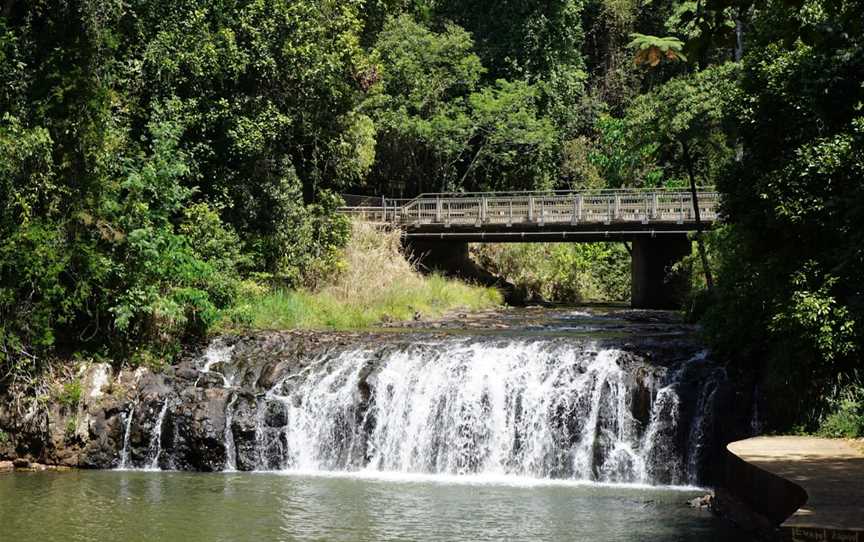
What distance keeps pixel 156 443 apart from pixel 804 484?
38.8ft

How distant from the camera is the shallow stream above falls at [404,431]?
16562 millimetres

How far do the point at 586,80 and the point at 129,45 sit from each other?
31.4m

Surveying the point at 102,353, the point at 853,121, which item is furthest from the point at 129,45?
the point at 853,121

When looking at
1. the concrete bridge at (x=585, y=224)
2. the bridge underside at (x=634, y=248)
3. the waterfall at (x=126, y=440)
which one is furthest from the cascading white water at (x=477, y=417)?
the bridge underside at (x=634, y=248)

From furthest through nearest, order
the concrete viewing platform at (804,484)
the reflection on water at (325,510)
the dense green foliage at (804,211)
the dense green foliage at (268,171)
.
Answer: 1. the dense green foliage at (268,171)
2. the dense green foliage at (804,211)
3. the reflection on water at (325,510)
4. the concrete viewing platform at (804,484)

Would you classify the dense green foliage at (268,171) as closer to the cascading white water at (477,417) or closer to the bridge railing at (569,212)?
the cascading white water at (477,417)

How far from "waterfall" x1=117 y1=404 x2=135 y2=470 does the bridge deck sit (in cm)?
1481

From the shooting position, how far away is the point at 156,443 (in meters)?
19.8

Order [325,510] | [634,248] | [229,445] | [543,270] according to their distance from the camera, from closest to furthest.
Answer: [325,510]
[229,445]
[634,248]
[543,270]

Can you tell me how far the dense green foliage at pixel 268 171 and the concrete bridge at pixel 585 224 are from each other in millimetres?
2655

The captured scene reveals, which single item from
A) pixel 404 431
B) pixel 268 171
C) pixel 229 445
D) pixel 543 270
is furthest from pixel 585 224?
pixel 229 445

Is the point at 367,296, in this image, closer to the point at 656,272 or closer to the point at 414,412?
the point at 414,412

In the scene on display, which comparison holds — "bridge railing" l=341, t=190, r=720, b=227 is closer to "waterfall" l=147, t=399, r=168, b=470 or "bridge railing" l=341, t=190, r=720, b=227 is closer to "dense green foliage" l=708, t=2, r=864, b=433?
"waterfall" l=147, t=399, r=168, b=470

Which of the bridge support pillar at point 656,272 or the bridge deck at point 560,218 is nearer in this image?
the bridge deck at point 560,218
